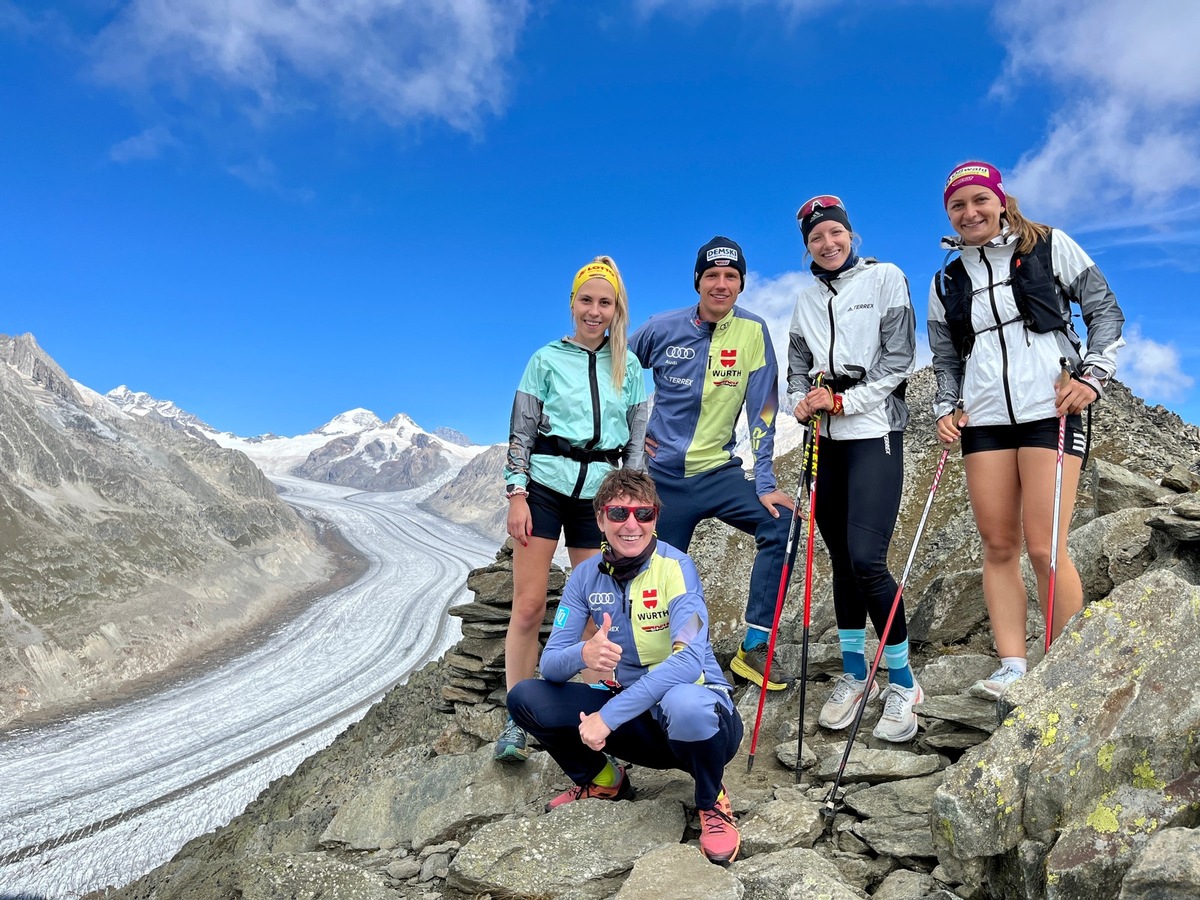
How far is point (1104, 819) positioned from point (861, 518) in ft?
6.89

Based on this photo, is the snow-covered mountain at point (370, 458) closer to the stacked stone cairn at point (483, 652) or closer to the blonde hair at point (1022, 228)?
the stacked stone cairn at point (483, 652)

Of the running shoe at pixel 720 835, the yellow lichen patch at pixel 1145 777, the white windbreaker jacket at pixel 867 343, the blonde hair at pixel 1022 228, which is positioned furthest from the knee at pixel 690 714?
the blonde hair at pixel 1022 228

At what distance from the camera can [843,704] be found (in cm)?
544

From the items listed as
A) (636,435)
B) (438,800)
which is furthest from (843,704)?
(438,800)

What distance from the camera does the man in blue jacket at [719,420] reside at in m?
5.73

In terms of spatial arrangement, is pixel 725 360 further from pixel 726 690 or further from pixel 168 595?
pixel 168 595

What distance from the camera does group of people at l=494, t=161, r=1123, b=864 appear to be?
177 inches

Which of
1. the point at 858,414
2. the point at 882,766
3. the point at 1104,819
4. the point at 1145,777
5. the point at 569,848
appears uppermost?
the point at 858,414

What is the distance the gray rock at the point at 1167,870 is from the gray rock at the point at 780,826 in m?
1.71

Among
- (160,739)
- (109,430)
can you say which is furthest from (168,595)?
(109,430)

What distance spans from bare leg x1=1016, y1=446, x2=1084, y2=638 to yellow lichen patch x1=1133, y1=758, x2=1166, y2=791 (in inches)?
60.3

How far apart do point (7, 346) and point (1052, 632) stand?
379 ft

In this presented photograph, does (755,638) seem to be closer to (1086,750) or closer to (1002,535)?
(1002,535)

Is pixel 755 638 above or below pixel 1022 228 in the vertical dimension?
below
